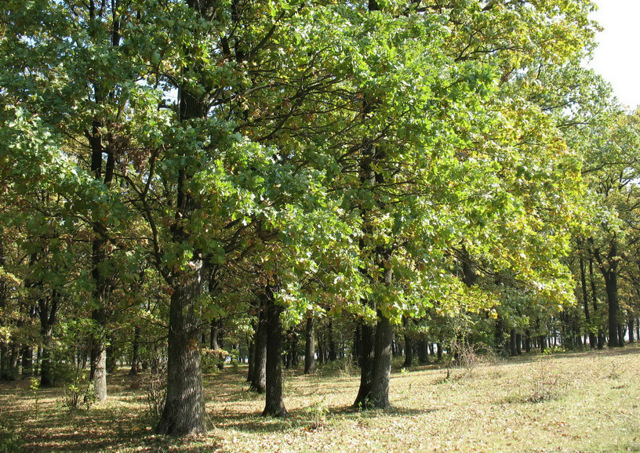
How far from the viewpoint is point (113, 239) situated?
25.7ft

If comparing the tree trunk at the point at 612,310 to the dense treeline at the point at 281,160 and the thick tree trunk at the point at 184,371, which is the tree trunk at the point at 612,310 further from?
the thick tree trunk at the point at 184,371

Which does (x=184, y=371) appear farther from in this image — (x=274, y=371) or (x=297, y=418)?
(x=297, y=418)

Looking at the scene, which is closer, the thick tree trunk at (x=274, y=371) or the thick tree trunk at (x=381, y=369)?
the thick tree trunk at (x=274, y=371)

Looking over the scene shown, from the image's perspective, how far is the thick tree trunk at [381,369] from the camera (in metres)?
12.7

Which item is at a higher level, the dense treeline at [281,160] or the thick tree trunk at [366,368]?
the dense treeline at [281,160]

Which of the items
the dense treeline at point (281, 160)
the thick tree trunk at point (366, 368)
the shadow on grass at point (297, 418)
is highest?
the dense treeline at point (281, 160)

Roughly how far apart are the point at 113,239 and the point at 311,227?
13.1 ft

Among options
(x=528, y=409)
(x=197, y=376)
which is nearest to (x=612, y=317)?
(x=528, y=409)

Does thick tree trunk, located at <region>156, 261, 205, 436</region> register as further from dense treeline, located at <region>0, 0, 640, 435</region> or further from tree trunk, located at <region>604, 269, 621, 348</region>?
tree trunk, located at <region>604, 269, 621, 348</region>

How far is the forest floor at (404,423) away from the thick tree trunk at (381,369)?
0.46 meters

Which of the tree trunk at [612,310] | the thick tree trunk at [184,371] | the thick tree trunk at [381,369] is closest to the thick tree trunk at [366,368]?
the thick tree trunk at [381,369]

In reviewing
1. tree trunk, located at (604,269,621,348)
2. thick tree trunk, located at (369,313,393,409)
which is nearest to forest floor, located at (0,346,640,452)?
thick tree trunk, located at (369,313,393,409)

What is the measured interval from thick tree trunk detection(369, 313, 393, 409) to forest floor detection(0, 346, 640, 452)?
462mm

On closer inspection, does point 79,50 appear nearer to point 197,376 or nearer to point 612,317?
point 197,376
